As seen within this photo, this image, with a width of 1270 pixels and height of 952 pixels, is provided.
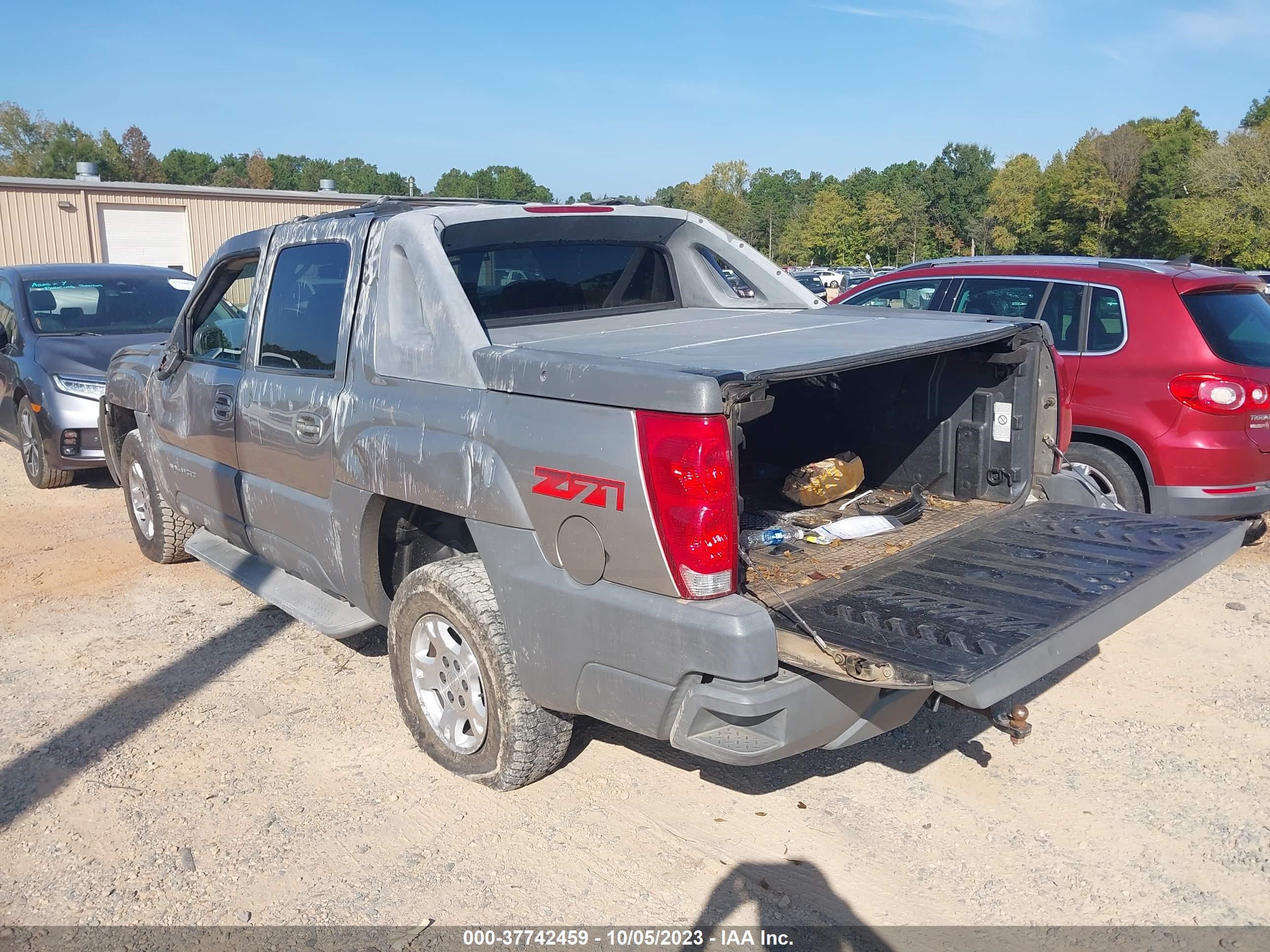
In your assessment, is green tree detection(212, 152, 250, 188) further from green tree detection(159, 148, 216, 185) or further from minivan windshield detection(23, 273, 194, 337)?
minivan windshield detection(23, 273, 194, 337)

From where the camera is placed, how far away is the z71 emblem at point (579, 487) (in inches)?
117

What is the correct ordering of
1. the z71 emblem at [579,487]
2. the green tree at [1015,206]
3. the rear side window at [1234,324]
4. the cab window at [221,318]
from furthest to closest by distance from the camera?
1. the green tree at [1015,206]
2. the rear side window at [1234,324]
3. the cab window at [221,318]
4. the z71 emblem at [579,487]

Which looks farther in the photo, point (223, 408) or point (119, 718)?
point (223, 408)

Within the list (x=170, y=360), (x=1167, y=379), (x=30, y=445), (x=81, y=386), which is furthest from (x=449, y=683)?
(x=30, y=445)

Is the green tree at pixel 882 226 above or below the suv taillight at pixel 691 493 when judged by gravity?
above

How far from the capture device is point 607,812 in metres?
3.72

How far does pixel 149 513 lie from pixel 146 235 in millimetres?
25436

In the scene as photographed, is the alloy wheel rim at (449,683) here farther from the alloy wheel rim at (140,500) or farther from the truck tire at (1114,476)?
the truck tire at (1114,476)

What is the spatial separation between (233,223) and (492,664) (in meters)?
29.9

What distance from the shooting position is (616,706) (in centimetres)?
314

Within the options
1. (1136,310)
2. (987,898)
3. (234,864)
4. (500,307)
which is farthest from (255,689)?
(1136,310)

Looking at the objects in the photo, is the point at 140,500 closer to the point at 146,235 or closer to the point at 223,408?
the point at 223,408

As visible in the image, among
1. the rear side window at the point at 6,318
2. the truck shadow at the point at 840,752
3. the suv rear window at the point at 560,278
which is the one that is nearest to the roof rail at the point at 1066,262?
the suv rear window at the point at 560,278

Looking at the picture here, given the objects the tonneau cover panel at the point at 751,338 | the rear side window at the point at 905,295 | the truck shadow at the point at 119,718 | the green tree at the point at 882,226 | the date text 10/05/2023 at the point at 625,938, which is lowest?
the date text 10/05/2023 at the point at 625,938
